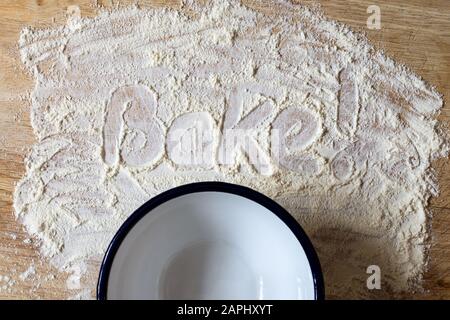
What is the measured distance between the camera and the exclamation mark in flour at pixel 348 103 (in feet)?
2.09

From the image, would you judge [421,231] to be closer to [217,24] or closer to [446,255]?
[446,255]

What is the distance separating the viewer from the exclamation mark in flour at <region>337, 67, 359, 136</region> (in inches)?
25.1

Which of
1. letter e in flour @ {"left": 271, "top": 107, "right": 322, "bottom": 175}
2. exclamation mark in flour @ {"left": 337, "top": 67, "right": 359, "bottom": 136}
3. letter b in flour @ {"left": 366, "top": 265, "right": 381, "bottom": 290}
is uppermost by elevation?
exclamation mark in flour @ {"left": 337, "top": 67, "right": 359, "bottom": 136}

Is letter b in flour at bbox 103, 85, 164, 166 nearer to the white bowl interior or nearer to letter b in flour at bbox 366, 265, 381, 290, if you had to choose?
the white bowl interior

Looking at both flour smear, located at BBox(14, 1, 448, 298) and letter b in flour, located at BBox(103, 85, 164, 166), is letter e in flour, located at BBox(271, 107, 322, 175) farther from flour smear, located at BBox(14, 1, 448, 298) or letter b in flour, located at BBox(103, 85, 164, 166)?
letter b in flour, located at BBox(103, 85, 164, 166)

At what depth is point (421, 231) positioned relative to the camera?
62cm

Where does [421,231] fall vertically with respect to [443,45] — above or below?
below

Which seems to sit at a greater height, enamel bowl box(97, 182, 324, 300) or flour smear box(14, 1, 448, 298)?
flour smear box(14, 1, 448, 298)

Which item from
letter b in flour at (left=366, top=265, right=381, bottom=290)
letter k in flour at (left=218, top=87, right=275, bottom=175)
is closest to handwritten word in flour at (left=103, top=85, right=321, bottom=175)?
letter k in flour at (left=218, top=87, right=275, bottom=175)

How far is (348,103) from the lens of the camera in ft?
2.11

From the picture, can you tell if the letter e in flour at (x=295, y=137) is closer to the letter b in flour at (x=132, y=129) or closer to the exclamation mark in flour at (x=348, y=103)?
the exclamation mark in flour at (x=348, y=103)

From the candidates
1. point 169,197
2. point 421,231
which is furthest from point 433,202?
point 169,197
